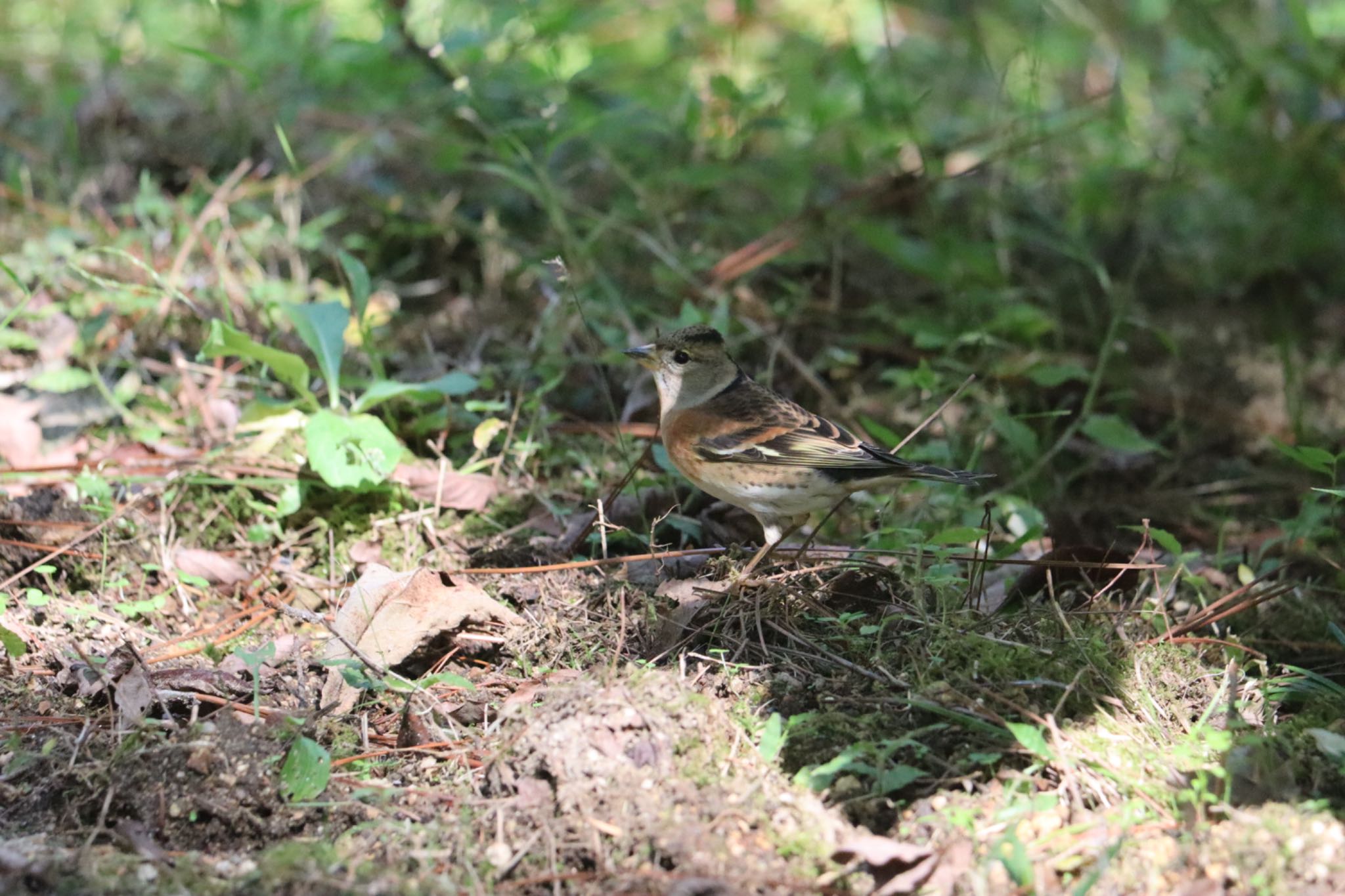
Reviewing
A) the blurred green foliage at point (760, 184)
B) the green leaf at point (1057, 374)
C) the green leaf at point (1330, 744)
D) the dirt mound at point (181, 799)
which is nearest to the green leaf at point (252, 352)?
the blurred green foliage at point (760, 184)

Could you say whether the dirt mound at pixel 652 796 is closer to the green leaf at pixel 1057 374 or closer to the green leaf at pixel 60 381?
the green leaf at pixel 60 381

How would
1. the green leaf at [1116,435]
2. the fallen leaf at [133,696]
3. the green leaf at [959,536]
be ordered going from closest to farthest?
the fallen leaf at [133,696] → the green leaf at [959,536] → the green leaf at [1116,435]

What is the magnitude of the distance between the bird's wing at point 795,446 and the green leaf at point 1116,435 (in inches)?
47.1

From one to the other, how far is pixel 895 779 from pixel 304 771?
153 centimetres

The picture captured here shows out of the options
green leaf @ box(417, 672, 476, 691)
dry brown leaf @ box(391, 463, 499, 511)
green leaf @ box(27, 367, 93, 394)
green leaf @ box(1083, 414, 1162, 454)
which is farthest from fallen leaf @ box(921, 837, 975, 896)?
green leaf @ box(27, 367, 93, 394)

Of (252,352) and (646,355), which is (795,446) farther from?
(252,352)

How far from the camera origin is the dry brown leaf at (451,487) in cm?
466

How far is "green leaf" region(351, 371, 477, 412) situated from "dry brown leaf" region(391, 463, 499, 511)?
29 centimetres

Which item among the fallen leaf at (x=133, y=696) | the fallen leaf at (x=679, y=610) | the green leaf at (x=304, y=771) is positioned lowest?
the fallen leaf at (x=679, y=610)

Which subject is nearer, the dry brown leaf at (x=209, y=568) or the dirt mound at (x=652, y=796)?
the dirt mound at (x=652, y=796)

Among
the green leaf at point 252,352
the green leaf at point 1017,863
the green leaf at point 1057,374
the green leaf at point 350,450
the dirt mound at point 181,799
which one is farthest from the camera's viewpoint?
the green leaf at point 1057,374

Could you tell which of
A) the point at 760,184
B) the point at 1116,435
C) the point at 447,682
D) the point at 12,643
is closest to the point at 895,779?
the point at 447,682

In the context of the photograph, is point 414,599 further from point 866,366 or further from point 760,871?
point 866,366

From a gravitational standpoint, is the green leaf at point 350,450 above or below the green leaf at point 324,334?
below
